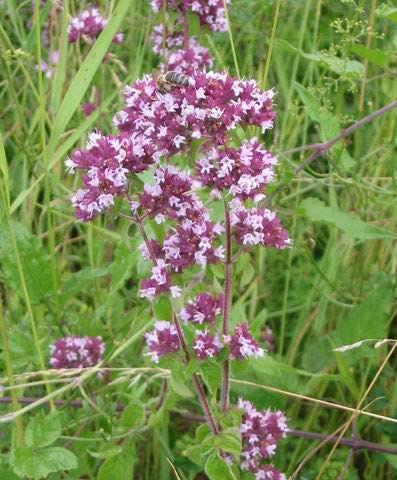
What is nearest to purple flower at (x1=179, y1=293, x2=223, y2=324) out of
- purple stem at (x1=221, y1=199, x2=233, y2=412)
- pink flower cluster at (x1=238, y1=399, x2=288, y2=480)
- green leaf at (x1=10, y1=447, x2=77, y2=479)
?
purple stem at (x1=221, y1=199, x2=233, y2=412)

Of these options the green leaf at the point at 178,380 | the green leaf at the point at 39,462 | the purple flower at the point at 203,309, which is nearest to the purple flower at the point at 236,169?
the purple flower at the point at 203,309

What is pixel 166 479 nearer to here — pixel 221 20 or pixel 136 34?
pixel 221 20

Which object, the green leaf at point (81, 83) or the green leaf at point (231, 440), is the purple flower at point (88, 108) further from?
the green leaf at point (231, 440)

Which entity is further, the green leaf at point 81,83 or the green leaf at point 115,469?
the green leaf at point 115,469

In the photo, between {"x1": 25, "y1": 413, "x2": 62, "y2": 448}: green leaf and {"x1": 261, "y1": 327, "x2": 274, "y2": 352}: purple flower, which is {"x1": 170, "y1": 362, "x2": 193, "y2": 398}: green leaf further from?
{"x1": 261, "y1": 327, "x2": 274, "y2": 352}: purple flower

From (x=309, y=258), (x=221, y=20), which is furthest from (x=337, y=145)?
(x=221, y=20)

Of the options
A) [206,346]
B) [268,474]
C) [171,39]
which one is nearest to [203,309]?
[206,346]
